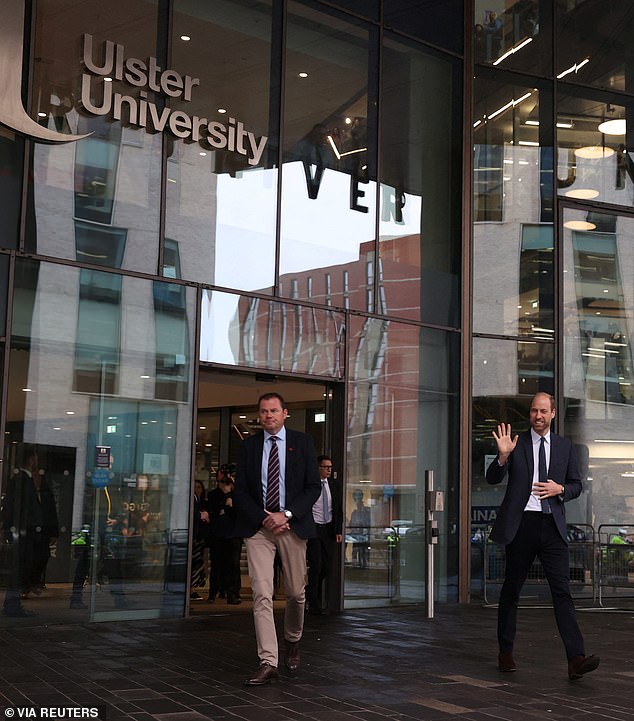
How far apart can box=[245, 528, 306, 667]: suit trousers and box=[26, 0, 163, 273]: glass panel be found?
14.7 ft

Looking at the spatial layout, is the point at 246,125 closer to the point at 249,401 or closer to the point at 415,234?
the point at 415,234

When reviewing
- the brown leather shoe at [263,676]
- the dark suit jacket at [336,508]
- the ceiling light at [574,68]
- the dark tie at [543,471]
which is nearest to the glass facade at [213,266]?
the dark suit jacket at [336,508]

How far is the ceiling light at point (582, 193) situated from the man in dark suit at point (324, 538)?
5.30 m

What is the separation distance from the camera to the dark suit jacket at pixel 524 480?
23.2ft

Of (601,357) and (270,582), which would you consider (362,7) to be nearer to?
(601,357)

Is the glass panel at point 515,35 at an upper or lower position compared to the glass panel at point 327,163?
upper

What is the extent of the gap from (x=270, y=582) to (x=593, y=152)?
32.3ft

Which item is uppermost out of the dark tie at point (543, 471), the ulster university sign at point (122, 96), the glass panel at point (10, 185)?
the ulster university sign at point (122, 96)

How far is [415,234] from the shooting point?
519 inches

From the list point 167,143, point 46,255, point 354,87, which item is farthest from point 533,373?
point 46,255

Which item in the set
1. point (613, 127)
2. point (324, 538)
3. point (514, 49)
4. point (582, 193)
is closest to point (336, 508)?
point (324, 538)

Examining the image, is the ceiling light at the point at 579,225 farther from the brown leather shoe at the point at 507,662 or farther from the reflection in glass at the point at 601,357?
the brown leather shoe at the point at 507,662

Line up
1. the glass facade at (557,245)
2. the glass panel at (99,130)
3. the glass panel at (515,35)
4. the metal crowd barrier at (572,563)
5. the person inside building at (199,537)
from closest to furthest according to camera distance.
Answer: the glass panel at (99,130), the person inside building at (199,537), the metal crowd barrier at (572,563), the glass facade at (557,245), the glass panel at (515,35)

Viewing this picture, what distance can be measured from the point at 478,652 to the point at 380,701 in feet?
7.96
